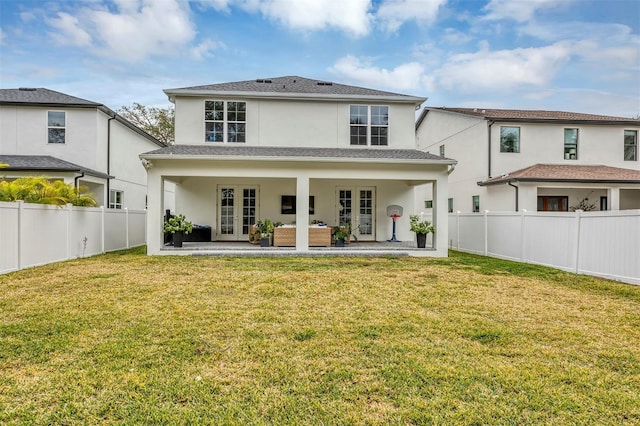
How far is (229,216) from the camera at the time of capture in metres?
15.1

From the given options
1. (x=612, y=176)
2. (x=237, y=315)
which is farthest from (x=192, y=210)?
(x=612, y=176)

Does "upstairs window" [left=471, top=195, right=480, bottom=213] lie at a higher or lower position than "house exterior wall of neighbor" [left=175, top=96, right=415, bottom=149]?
lower

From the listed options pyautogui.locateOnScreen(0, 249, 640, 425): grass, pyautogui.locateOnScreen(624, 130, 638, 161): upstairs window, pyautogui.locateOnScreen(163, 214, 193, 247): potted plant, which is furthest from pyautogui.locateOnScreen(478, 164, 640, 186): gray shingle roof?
pyautogui.locateOnScreen(163, 214, 193, 247): potted plant

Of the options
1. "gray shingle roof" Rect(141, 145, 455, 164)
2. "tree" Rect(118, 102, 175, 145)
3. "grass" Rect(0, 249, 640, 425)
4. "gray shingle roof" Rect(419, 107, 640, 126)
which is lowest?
"grass" Rect(0, 249, 640, 425)

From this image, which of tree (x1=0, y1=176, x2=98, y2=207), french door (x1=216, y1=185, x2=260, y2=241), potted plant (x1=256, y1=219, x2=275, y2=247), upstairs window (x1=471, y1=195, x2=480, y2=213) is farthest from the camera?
upstairs window (x1=471, y1=195, x2=480, y2=213)

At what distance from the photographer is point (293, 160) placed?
11844 millimetres

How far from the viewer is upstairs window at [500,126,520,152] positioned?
17688 mm

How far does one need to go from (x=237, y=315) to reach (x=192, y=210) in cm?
1054

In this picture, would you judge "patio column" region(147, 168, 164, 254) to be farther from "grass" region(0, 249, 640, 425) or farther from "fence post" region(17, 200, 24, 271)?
"grass" region(0, 249, 640, 425)

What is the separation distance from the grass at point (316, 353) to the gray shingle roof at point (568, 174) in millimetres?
9121

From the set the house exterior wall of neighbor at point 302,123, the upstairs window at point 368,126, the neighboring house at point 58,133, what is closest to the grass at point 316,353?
the house exterior wall of neighbor at point 302,123

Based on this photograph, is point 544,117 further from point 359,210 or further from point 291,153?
point 291,153

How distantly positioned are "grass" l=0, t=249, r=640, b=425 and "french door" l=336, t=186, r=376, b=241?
8.07m

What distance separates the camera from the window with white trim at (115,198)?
17.4 metres
